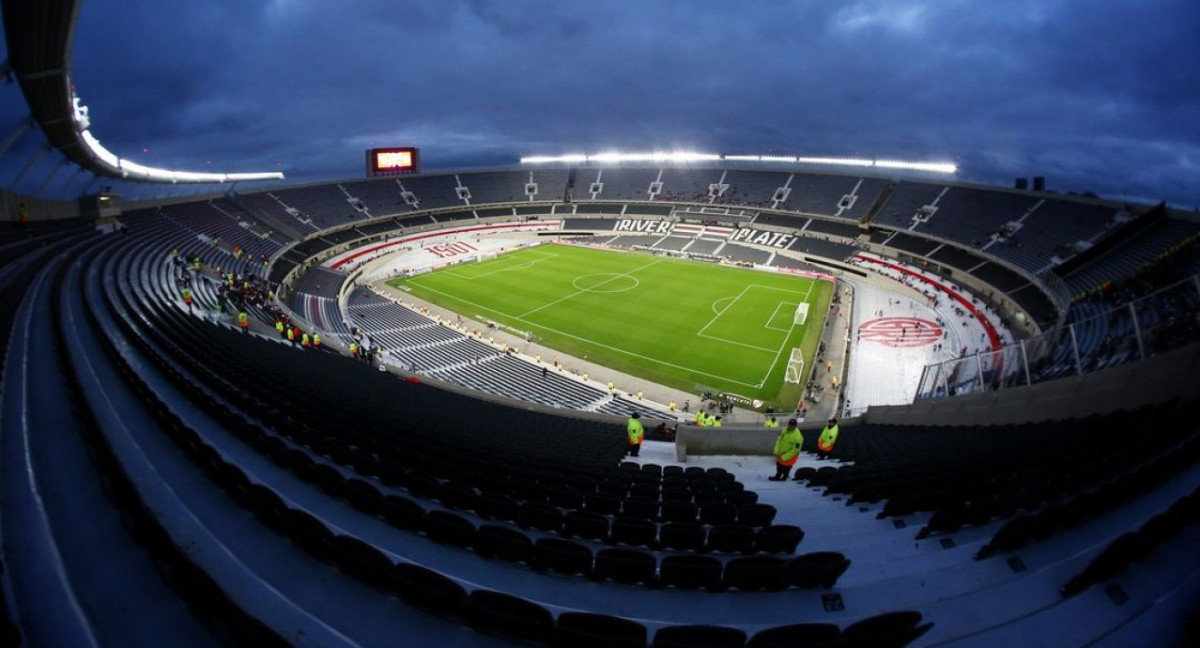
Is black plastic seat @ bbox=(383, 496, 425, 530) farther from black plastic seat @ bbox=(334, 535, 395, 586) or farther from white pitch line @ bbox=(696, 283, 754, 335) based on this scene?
white pitch line @ bbox=(696, 283, 754, 335)

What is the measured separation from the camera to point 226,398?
10.4 metres

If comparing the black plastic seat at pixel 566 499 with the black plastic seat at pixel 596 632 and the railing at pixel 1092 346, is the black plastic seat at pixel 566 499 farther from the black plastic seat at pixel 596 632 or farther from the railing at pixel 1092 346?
the railing at pixel 1092 346

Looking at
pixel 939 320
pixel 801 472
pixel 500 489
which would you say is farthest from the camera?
pixel 939 320

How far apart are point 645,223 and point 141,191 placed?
201ft

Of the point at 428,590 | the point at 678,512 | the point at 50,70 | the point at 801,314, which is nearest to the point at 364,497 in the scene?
the point at 428,590

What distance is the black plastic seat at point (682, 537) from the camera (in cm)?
588

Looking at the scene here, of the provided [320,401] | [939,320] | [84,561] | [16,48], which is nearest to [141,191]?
[16,48]

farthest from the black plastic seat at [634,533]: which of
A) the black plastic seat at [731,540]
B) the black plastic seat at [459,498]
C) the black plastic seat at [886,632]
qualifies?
the black plastic seat at [886,632]

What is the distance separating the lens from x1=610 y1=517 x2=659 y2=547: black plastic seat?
6000mm

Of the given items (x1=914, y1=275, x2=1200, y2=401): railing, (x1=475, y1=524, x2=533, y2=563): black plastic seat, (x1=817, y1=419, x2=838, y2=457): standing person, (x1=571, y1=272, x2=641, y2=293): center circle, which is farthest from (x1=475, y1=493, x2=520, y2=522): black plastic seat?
(x1=571, y1=272, x2=641, y2=293): center circle

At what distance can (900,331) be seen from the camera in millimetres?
39406

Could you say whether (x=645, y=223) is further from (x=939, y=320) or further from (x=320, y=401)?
(x=320, y=401)

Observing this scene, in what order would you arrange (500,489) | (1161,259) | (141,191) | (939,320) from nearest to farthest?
1. (500,489)
2. (1161,259)
3. (939,320)
4. (141,191)

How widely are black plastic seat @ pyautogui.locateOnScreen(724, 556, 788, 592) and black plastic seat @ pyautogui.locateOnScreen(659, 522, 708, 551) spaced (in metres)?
0.86
